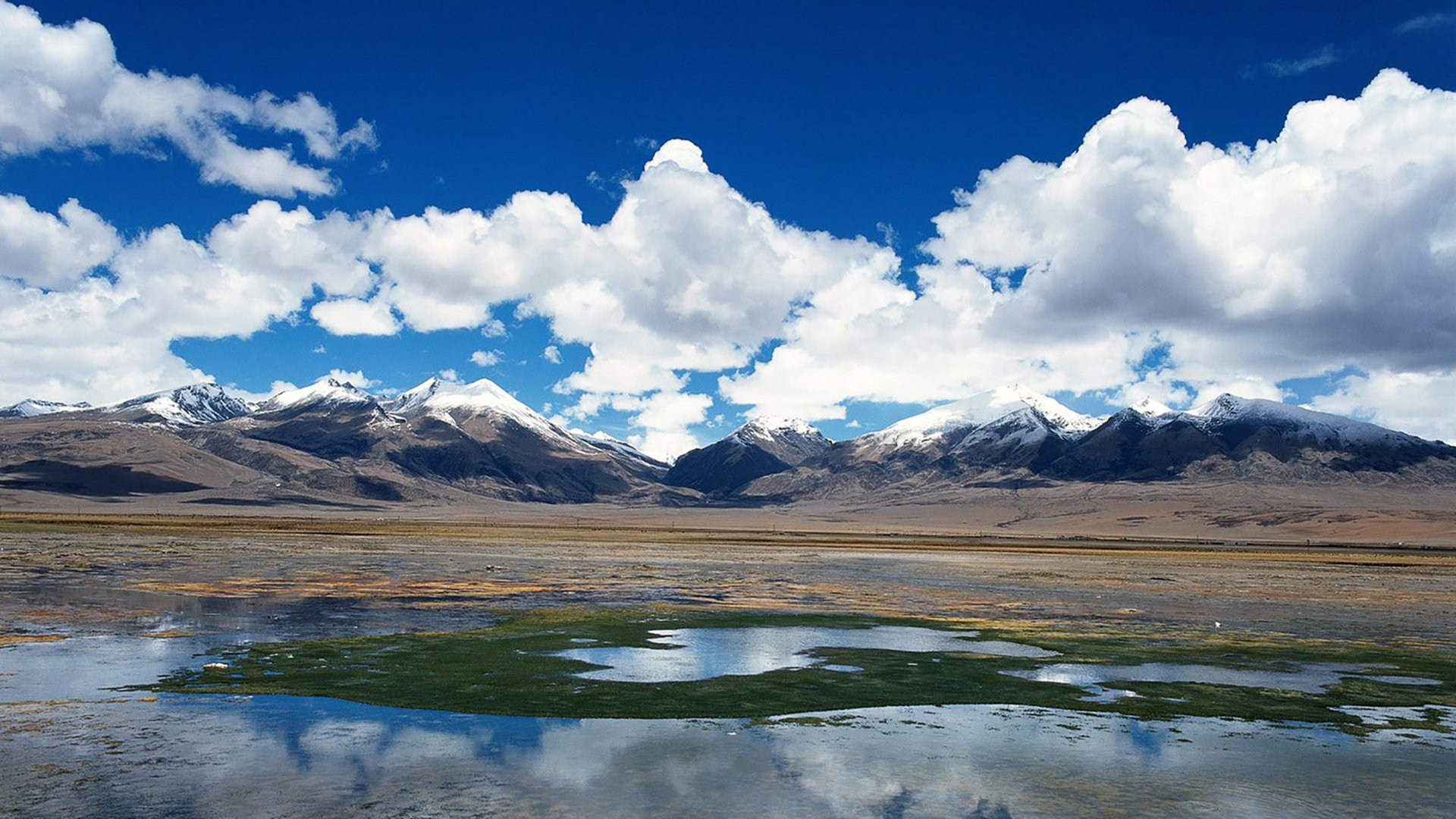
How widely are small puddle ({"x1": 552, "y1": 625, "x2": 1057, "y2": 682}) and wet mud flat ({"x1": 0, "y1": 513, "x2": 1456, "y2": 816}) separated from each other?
17 cm

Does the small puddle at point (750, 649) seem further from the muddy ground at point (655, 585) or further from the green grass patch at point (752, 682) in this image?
the muddy ground at point (655, 585)

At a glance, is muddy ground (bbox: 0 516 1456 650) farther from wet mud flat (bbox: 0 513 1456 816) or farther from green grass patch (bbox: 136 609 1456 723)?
green grass patch (bbox: 136 609 1456 723)

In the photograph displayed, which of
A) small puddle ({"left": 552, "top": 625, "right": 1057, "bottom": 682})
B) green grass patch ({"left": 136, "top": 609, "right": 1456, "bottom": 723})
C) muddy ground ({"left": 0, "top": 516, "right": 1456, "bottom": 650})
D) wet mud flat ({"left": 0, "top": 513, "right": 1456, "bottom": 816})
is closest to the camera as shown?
wet mud flat ({"left": 0, "top": 513, "right": 1456, "bottom": 816})

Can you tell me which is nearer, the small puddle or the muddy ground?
the small puddle

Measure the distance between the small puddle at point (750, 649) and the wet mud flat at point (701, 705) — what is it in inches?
6.6

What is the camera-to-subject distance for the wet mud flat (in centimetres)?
1285

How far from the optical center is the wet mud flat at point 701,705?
12852 millimetres

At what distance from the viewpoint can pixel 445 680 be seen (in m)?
19.9

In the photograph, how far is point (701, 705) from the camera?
60.6ft

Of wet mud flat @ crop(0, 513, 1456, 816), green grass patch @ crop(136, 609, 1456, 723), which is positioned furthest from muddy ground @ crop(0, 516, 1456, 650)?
green grass patch @ crop(136, 609, 1456, 723)

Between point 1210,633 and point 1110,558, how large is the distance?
215ft

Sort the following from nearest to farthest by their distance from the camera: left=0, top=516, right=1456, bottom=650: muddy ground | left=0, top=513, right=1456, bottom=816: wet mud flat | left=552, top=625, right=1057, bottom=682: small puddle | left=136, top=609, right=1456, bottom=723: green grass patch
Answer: left=0, top=513, right=1456, bottom=816: wet mud flat
left=136, top=609, right=1456, bottom=723: green grass patch
left=552, top=625, right=1057, bottom=682: small puddle
left=0, top=516, right=1456, bottom=650: muddy ground

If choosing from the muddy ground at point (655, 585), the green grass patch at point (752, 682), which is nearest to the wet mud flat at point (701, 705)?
the green grass patch at point (752, 682)

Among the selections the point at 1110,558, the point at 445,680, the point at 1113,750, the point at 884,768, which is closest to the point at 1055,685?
the point at 1113,750
